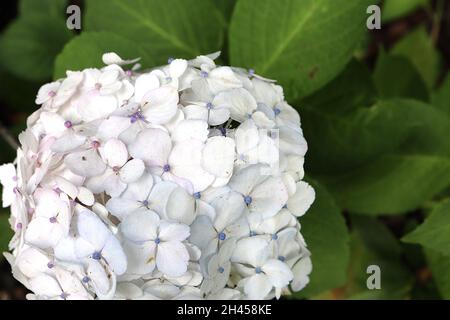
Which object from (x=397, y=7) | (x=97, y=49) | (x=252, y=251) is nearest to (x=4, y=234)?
(x=97, y=49)

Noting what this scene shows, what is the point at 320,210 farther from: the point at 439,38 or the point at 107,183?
the point at 439,38

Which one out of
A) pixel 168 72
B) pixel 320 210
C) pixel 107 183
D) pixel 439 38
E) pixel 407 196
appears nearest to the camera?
pixel 107 183

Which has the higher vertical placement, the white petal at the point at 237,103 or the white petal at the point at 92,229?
the white petal at the point at 237,103

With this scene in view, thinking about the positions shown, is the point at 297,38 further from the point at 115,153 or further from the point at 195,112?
the point at 115,153

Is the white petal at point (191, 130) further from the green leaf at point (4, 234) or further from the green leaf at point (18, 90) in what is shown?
the green leaf at point (18, 90)

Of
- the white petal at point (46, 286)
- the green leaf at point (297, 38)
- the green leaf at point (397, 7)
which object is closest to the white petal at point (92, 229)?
the white petal at point (46, 286)

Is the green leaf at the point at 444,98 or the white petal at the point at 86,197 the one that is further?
the green leaf at the point at 444,98

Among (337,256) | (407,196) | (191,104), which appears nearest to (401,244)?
(407,196)
